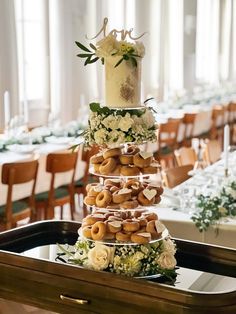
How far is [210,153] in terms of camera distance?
254 inches

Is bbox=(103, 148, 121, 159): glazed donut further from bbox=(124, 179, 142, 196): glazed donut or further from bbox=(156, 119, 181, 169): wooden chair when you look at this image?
bbox=(156, 119, 181, 169): wooden chair

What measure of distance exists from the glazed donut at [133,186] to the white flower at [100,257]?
0.23m

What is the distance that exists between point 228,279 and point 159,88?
8.06 m

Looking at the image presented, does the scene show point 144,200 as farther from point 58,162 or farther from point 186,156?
point 186,156

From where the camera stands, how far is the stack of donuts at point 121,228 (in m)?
2.48

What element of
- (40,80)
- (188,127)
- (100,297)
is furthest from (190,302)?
(188,127)

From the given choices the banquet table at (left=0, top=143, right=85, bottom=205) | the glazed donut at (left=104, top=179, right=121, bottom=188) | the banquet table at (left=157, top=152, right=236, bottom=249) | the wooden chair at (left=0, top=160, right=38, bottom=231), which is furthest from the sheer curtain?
the glazed donut at (left=104, top=179, right=121, bottom=188)

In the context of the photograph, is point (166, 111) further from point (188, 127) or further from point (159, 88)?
point (159, 88)

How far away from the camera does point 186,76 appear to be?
11539 millimetres

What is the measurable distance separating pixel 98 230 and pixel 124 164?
0.27 meters

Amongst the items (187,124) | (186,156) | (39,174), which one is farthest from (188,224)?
(187,124)

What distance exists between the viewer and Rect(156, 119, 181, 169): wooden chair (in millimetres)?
7797

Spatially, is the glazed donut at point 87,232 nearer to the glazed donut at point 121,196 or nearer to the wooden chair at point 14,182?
the glazed donut at point 121,196

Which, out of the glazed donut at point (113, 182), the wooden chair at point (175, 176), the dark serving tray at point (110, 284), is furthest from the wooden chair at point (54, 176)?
the glazed donut at point (113, 182)
